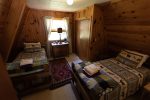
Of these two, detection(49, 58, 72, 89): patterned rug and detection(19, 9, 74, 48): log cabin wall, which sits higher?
detection(19, 9, 74, 48): log cabin wall

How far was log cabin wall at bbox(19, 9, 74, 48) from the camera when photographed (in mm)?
3666

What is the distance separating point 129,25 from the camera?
237cm

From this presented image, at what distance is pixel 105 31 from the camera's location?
322 centimetres

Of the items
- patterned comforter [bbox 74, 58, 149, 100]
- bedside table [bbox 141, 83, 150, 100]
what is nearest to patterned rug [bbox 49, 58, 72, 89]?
patterned comforter [bbox 74, 58, 149, 100]

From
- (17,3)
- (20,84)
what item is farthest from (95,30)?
(20,84)

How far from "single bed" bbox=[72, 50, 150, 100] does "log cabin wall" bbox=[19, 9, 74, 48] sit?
2.50 m

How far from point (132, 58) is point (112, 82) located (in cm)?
107

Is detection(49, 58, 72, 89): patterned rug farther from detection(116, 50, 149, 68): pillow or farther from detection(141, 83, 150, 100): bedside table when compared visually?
detection(141, 83, 150, 100): bedside table

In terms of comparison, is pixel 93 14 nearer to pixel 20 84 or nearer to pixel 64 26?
pixel 64 26

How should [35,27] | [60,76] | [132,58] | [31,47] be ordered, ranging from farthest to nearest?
[35,27] < [31,47] < [60,76] < [132,58]

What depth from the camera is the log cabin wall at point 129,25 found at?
1.86 meters

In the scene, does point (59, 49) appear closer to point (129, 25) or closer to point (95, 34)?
point (95, 34)

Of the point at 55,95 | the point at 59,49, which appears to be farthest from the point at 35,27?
the point at 55,95

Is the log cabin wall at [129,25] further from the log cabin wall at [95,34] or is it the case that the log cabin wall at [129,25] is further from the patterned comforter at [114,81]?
the patterned comforter at [114,81]
